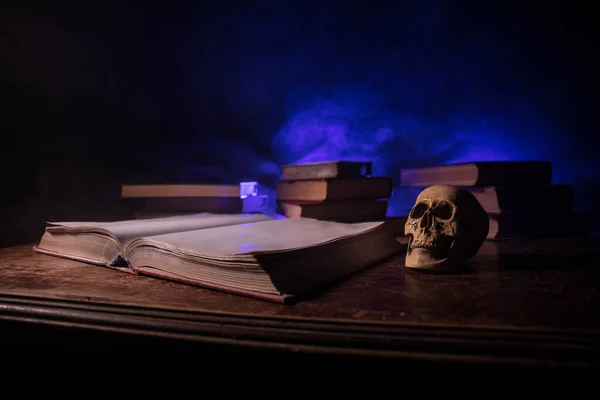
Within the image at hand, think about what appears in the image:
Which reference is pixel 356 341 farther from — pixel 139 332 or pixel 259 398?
pixel 139 332

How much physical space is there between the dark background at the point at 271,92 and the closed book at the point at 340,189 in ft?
1.78

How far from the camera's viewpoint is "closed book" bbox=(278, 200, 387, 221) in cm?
158

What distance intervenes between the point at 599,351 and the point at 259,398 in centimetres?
50

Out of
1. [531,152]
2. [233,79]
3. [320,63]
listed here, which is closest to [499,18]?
[531,152]

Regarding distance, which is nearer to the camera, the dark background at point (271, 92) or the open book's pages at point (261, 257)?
the open book's pages at point (261, 257)

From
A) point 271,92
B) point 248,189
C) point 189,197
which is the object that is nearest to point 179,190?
point 189,197

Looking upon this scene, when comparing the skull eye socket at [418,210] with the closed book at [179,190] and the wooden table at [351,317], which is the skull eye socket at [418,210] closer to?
the wooden table at [351,317]

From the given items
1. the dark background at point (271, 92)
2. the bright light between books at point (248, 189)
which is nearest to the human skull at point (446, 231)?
the bright light between books at point (248, 189)

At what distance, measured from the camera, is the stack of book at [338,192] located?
158cm

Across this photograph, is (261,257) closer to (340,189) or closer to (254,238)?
(254,238)

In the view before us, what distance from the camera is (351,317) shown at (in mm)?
645

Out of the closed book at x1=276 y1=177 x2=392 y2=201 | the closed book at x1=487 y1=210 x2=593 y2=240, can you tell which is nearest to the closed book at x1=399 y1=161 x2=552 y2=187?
the closed book at x1=487 y1=210 x2=593 y2=240

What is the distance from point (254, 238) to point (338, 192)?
648 millimetres

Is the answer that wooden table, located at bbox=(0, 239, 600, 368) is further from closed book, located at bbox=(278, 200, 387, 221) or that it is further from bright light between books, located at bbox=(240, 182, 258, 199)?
bright light between books, located at bbox=(240, 182, 258, 199)
